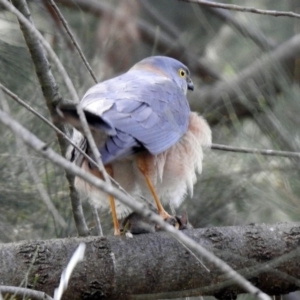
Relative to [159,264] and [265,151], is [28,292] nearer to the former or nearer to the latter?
[159,264]

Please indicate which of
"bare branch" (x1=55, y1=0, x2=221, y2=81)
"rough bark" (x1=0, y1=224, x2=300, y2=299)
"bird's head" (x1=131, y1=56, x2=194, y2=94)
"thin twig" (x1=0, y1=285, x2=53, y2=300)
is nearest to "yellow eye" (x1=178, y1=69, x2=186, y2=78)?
"bird's head" (x1=131, y1=56, x2=194, y2=94)

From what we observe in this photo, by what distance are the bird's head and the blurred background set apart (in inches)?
7.3

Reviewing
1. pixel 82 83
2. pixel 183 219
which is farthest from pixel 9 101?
pixel 183 219

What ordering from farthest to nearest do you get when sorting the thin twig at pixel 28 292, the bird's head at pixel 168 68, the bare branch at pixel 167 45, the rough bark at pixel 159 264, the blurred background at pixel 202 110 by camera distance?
1. the bare branch at pixel 167 45
2. the bird's head at pixel 168 68
3. the blurred background at pixel 202 110
4. the rough bark at pixel 159 264
5. the thin twig at pixel 28 292

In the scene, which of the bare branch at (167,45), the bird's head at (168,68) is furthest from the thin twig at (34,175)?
the bare branch at (167,45)

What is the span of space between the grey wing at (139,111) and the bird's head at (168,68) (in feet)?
0.88

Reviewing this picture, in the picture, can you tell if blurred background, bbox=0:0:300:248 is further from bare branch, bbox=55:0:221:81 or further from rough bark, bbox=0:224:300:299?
rough bark, bbox=0:224:300:299

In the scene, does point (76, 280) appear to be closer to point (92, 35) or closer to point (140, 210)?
point (140, 210)

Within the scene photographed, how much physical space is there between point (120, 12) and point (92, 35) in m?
0.40

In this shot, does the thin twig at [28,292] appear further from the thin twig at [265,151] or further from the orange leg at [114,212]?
the orange leg at [114,212]

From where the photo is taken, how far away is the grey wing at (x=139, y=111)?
8.23 ft

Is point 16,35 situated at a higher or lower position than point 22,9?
lower

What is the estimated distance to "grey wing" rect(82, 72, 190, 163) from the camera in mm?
2508

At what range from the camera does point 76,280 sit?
7.18 feet
